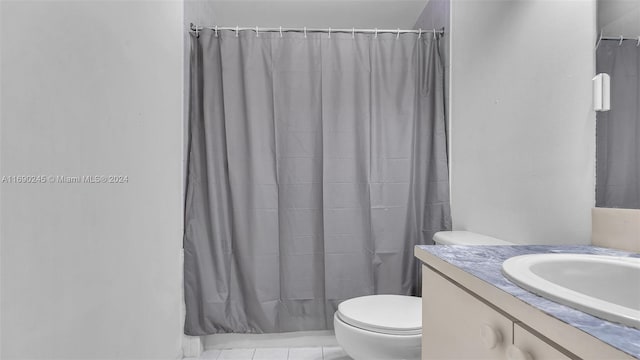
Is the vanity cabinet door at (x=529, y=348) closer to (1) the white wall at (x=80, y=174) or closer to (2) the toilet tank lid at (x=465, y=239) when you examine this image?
(1) the white wall at (x=80, y=174)

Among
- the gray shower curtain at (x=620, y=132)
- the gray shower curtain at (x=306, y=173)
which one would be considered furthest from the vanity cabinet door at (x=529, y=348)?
the gray shower curtain at (x=306, y=173)

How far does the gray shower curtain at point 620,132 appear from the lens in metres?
0.96

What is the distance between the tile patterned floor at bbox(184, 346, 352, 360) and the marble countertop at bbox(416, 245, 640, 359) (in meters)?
1.36

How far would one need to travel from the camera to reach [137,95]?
128cm

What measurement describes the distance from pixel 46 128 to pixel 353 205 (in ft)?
5.35

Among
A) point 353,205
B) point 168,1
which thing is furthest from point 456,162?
point 168,1

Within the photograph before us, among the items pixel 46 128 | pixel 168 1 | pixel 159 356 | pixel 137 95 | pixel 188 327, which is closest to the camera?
pixel 46 128

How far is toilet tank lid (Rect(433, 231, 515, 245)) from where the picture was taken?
164cm

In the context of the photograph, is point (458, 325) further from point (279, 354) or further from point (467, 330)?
point (279, 354)

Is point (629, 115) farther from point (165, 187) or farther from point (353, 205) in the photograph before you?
point (165, 187)

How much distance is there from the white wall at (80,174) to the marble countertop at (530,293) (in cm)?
85

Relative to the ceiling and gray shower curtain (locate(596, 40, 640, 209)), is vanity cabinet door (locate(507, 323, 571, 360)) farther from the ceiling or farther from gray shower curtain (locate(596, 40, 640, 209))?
the ceiling

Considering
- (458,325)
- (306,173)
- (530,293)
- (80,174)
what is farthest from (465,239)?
(80,174)

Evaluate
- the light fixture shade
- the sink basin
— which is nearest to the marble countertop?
the sink basin
